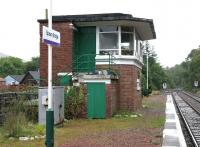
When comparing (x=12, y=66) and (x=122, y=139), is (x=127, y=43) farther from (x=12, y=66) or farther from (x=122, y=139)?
(x=12, y=66)

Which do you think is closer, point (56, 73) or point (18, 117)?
point (18, 117)

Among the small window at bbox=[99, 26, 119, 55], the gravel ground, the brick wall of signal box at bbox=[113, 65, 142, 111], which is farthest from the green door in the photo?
the gravel ground

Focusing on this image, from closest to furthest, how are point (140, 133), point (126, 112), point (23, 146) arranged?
point (23, 146) → point (140, 133) → point (126, 112)

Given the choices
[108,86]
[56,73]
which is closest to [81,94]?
[108,86]

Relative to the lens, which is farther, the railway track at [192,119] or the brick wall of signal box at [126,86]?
the brick wall of signal box at [126,86]

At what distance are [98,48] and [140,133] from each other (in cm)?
1060

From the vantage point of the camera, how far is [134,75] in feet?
90.5

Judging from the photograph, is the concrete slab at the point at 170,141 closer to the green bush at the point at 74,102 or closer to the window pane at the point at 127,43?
the green bush at the point at 74,102

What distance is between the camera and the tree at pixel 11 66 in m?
159

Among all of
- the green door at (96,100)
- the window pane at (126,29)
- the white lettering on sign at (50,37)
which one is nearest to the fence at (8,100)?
the green door at (96,100)

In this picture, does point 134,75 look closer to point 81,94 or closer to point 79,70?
point 79,70

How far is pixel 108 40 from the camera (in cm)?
2720

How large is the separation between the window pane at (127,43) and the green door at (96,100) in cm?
436

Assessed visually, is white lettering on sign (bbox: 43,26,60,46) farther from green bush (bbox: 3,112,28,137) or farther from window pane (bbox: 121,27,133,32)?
window pane (bbox: 121,27,133,32)
